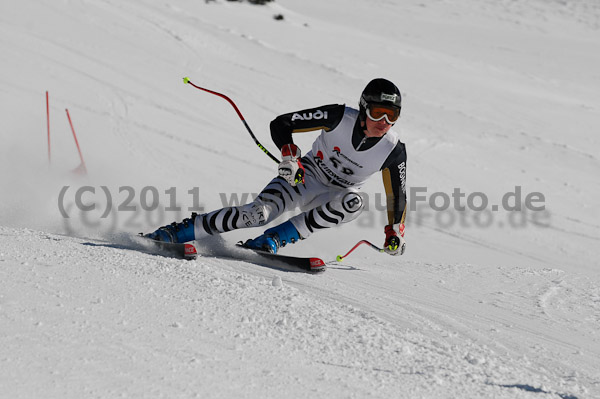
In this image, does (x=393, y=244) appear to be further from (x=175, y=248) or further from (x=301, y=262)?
(x=175, y=248)

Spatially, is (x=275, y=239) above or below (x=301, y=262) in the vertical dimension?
above

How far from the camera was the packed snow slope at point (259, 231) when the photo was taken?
2.69m

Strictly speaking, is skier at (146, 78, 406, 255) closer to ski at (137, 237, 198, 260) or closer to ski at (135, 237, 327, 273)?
ski at (135, 237, 327, 273)

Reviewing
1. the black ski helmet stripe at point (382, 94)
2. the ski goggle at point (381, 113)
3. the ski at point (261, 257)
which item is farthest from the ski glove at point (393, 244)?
the black ski helmet stripe at point (382, 94)

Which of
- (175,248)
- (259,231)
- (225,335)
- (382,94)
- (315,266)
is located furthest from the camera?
(259,231)

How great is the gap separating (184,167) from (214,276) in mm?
4871

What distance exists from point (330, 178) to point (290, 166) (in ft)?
2.33

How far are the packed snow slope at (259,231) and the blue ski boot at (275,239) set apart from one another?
291 millimetres

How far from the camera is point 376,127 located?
4.71m

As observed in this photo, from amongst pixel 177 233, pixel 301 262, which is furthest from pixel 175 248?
pixel 301 262

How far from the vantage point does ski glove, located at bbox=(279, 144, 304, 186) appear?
459cm

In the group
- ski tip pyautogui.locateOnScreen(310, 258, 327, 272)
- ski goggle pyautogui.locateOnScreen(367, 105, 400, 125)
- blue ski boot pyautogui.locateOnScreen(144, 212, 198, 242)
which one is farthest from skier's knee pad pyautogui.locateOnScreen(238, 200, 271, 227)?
ski goggle pyautogui.locateOnScreen(367, 105, 400, 125)

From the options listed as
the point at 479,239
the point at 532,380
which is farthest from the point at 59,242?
the point at 479,239

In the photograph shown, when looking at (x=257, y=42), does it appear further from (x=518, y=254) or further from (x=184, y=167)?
(x=518, y=254)
